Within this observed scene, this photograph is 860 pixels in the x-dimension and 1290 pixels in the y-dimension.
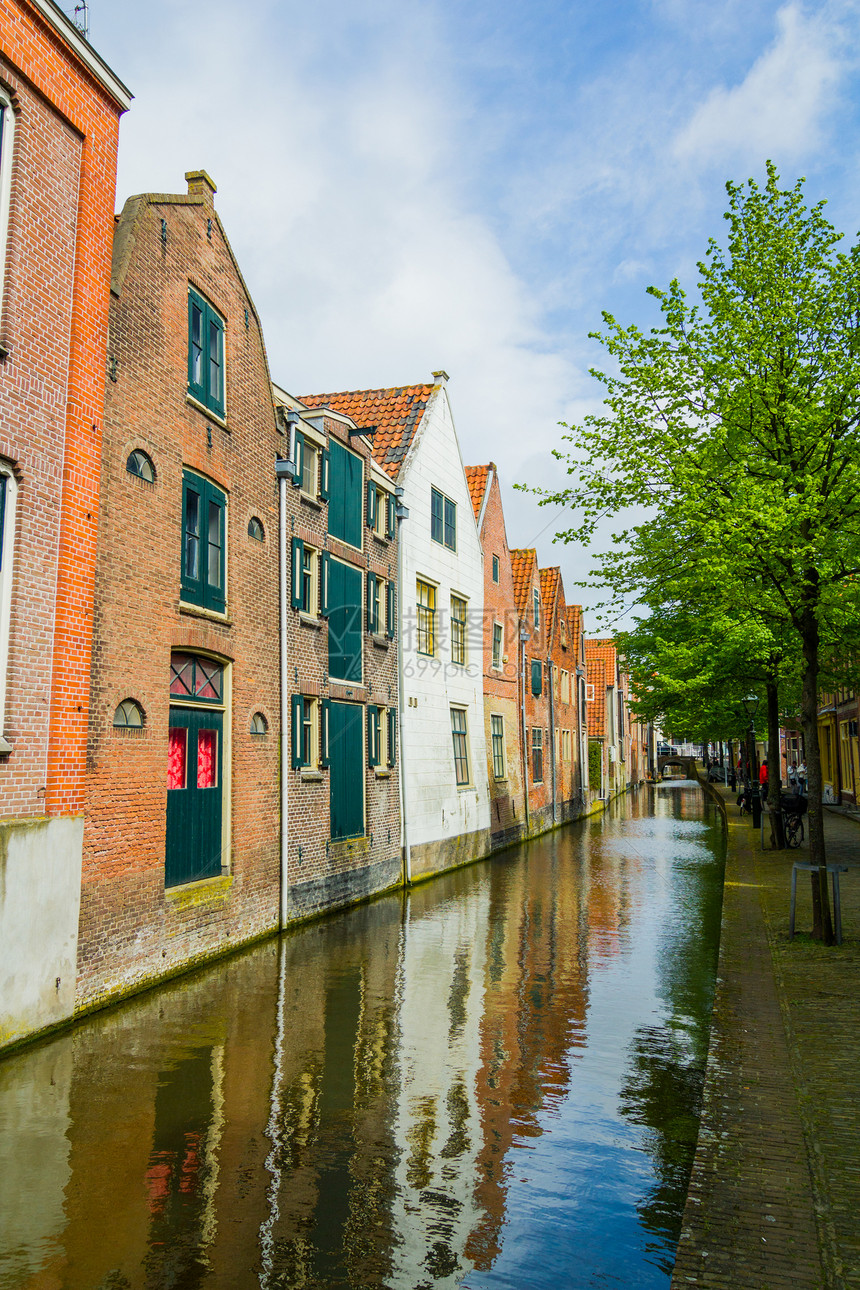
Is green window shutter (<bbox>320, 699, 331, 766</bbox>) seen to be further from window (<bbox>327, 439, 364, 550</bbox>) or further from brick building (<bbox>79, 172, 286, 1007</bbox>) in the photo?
window (<bbox>327, 439, 364, 550</bbox>)

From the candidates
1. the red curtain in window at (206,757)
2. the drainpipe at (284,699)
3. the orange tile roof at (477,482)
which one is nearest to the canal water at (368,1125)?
the drainpipe at (284,699)

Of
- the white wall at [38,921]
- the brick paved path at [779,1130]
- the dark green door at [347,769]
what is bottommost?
the brick paved path at [779,1130]

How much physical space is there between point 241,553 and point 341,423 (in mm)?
4877

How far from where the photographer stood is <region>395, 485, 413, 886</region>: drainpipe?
1922cm

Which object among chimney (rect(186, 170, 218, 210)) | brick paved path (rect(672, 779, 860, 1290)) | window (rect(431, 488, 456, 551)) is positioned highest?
chimney (rect(186, 170, 218, 210))

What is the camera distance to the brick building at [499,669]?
26906 millimetres

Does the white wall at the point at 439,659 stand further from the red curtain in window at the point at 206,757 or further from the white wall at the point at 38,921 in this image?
the white wall at the point at 38,921

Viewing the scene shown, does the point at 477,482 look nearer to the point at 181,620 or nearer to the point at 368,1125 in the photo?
the point at 181,620

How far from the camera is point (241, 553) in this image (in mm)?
13266

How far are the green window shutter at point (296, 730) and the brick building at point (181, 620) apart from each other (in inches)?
23.6

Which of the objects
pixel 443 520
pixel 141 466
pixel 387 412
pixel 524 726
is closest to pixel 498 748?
pixel 524 726

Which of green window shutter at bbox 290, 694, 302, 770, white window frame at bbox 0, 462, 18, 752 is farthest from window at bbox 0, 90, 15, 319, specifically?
green window shutter at bbox 290, 694, 302, 770

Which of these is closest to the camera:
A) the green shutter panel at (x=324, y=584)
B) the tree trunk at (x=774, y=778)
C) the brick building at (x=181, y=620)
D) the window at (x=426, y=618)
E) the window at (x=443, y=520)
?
the brick building at (x=181, y=620)

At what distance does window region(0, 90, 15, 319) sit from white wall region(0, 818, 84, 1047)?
16.1ft
